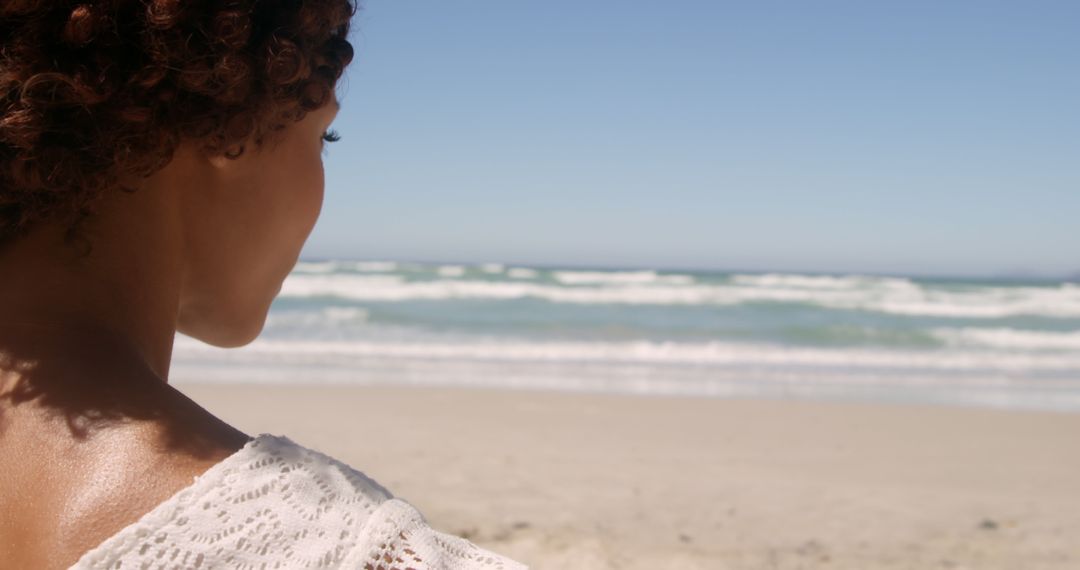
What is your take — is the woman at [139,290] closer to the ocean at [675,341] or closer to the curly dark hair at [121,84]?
the curly dark hair at [121,84]

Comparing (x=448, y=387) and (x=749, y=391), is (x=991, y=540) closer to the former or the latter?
(x=749, y=391)

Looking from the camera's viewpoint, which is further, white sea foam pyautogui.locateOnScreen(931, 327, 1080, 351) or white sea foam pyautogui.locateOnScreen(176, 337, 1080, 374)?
white sea foam pyautogui.locateOnScreen(931, 327, 1080, 351)

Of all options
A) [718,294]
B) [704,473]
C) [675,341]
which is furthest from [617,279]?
[704,473]

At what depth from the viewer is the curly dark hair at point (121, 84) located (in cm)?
77

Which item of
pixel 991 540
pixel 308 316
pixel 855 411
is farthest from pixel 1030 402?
pixel 308 316

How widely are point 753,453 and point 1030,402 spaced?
3981mm

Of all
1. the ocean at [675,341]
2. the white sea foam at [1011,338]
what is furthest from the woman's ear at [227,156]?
the white sea foam at [1011,338]

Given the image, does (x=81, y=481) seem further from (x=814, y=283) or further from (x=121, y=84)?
(x=814, y=283)

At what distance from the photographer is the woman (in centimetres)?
71

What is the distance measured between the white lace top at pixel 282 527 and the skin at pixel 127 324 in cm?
2

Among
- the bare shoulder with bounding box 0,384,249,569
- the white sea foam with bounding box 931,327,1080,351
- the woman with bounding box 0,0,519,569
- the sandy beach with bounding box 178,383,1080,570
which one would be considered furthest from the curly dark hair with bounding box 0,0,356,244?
the white sea foam with bounding box 931,327,1080,351

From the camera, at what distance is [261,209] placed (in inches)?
38.3

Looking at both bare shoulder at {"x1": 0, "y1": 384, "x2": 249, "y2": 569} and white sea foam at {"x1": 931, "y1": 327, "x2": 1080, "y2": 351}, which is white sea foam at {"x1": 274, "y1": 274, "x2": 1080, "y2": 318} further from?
bare shoulder at {"x1": 0, "y1": 384, "x2": 249, "y2": 569}

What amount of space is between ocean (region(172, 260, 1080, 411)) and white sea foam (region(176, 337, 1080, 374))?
0.04 metres
